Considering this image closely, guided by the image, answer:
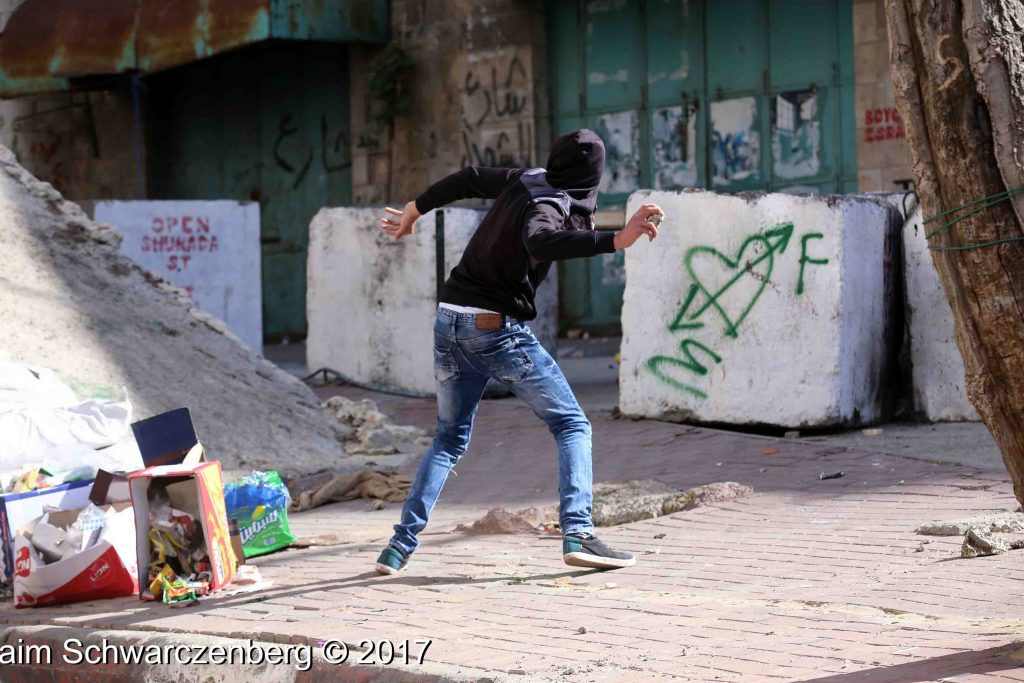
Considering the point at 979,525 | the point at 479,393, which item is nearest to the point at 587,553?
the point at 479,393

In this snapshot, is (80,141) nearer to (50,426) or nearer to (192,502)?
(50,426)

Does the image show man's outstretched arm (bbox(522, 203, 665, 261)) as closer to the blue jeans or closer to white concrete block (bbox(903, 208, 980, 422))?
the blue jeans

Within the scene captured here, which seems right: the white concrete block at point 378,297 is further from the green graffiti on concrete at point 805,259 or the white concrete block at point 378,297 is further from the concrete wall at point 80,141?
the concrete wall at point 80,141

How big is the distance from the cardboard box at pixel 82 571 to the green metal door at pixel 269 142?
44.8 feet

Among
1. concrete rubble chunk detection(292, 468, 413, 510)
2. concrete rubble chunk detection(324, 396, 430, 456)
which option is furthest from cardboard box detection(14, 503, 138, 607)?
concrete rubble chunk detection(324, 396, 430, 456)

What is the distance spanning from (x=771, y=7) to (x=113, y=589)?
11189 mm

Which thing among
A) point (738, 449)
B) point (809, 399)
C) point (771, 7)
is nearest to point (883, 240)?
point (809, 399)

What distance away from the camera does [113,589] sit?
17.8 ft

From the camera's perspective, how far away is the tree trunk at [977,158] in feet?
A: 11.8

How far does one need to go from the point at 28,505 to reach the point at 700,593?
2.56 meters

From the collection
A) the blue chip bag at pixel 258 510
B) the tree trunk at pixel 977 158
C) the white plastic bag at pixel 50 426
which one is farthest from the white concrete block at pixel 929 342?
the tree trunk at pixel 977 158

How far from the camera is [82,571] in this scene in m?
5.37

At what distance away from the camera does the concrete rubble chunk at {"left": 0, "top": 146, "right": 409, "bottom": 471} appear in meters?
8.89

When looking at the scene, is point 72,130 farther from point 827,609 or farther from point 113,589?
point 827,609
